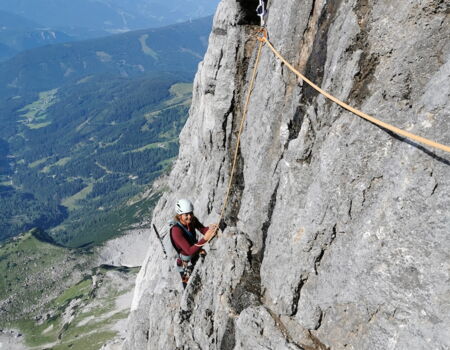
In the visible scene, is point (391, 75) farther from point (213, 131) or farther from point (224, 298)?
point (213, 131)

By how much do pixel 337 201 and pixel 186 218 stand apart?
660cm

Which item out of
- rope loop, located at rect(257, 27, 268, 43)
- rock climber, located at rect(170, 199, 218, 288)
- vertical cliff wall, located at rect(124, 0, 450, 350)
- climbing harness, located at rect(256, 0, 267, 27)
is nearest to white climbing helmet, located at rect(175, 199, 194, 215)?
rock climber, located at rect(170, 199, 218, 288)

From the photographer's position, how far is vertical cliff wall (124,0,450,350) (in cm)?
764

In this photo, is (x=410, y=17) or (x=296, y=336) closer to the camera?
(x=410, y=17)

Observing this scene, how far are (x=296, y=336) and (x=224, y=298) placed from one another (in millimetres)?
3625

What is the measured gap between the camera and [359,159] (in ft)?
30.3

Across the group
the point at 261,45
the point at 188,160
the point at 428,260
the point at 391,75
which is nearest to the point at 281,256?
the point at 428,260

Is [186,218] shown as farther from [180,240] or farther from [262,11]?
[262,11]

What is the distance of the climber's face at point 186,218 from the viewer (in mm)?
14336

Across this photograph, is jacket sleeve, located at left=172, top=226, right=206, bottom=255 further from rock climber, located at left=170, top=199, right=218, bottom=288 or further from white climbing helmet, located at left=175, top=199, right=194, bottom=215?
white climbing helmet, located at left=175, top=199, right=194, bottom=215

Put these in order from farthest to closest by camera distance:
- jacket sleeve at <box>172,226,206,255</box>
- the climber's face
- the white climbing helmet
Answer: the climber's face, jacket sleeve at <box>172,226,206,255</box>, the white climbing helmet

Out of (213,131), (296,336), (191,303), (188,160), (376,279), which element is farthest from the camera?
(188,160)

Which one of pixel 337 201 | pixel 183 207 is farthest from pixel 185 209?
pixel 337 201

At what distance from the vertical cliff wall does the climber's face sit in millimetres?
1551
